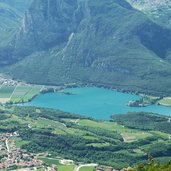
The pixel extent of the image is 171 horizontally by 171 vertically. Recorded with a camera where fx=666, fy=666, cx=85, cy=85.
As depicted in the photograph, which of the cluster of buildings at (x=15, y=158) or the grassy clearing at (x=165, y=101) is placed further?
the grassy clearing at (x=165, y=101)

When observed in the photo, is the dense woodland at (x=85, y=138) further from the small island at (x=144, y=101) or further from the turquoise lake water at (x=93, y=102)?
the small island at (x=144, y=101)

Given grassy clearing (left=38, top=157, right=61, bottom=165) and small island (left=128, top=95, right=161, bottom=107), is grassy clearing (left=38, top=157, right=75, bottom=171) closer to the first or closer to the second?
grassy clearing (left=38, top=157, right=61, bottom=165)

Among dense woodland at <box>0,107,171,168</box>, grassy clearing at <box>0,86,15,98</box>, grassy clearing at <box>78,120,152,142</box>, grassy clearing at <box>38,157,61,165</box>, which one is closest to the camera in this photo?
grassy clearing at <box>38,157,61,165</box>

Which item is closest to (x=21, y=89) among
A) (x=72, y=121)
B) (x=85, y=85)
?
(x=85, y=85)

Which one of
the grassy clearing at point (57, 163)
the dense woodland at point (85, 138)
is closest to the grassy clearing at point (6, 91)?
the dense woodland at point (85, 138)

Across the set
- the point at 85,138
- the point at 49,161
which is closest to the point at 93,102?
the point at 85,138

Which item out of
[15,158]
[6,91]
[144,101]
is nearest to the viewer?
[15,158]

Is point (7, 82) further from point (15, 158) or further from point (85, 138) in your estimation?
point (15, 158)

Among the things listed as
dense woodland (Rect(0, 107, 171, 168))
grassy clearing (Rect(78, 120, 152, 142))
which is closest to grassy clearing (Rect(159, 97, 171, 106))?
dense woodland (Rect(0, 107, 171, 168))

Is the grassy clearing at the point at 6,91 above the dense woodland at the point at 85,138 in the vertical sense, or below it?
below
